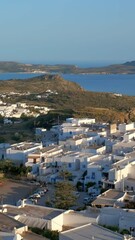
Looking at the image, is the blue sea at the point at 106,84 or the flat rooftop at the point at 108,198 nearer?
the flat rooftop at the point at 108,198

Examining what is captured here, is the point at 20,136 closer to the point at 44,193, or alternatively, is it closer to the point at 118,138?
the point at 118,138

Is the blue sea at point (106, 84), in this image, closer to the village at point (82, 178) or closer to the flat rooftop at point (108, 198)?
the village at point (82, 178)

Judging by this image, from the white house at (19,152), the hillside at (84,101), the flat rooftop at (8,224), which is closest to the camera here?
the flat rooftop at (8,224)

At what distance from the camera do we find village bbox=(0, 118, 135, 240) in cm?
1730

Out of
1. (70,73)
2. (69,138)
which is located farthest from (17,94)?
(70,73)

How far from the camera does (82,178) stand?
24.6m

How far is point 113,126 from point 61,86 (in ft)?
176

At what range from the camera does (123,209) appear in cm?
1847

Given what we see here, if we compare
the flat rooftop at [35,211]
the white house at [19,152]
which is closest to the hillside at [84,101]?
the white house at [19,152]

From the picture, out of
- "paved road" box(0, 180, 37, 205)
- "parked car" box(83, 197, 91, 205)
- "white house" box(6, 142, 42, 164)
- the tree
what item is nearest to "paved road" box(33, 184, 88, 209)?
"parked car" box(83, 197, 91, 205)

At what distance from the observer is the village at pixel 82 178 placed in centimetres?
1730

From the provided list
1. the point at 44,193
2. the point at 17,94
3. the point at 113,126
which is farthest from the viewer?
the point at 17,94

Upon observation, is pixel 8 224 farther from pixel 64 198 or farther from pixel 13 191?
pixel 13 191

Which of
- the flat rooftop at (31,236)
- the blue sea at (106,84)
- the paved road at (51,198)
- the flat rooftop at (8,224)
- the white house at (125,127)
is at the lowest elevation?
the blue sea at (106,84)
